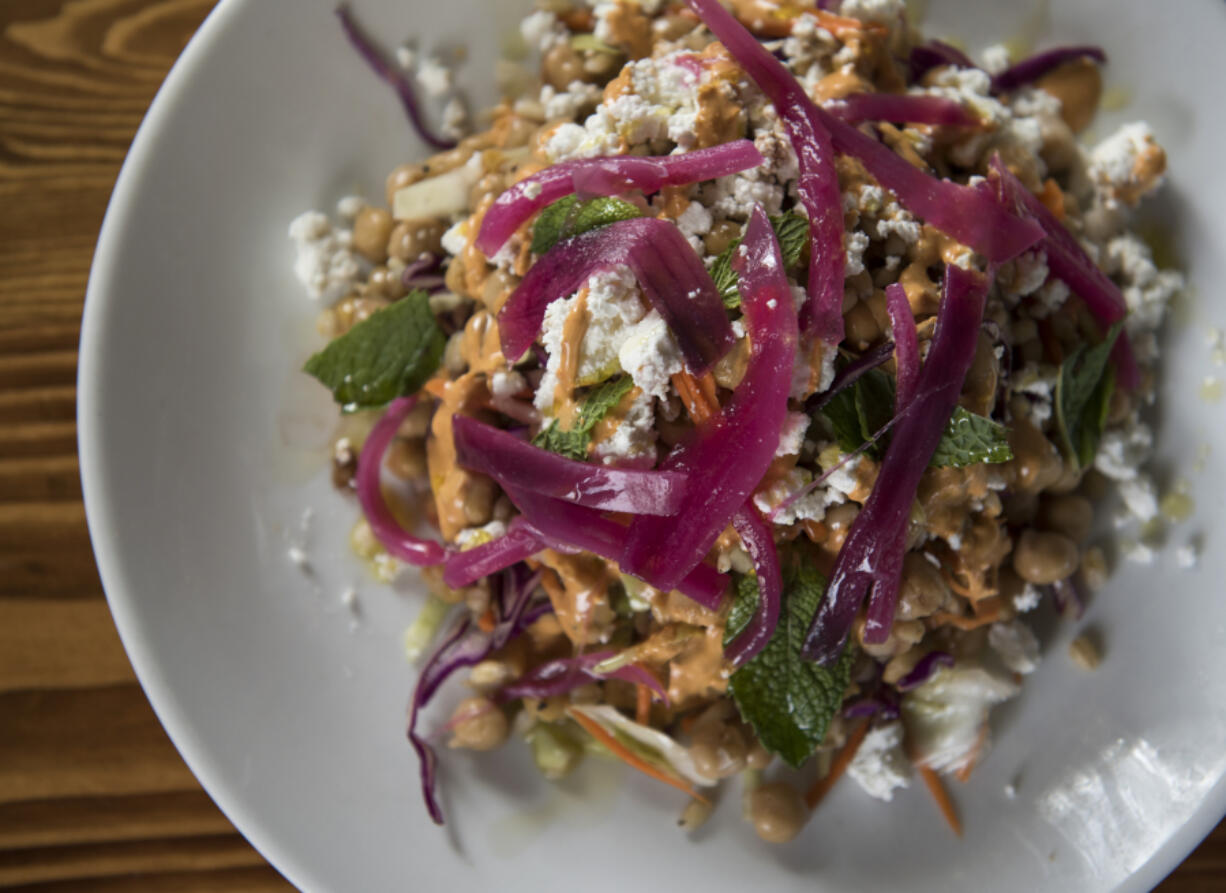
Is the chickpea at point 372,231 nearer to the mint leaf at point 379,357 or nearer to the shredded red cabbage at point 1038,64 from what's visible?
the mint leaf at point 379,357

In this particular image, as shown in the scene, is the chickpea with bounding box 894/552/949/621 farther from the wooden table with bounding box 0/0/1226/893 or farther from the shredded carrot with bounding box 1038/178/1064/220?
the wooden table with bounding box 0/0/1226/893

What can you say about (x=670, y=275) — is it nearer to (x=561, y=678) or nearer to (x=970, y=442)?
(x=970, y=442)

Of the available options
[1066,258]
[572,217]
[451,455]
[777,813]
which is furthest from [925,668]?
[572,217]

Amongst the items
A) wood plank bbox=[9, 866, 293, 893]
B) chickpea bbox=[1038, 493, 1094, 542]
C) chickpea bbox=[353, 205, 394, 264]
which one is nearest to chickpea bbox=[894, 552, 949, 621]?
chickpea bbox=[1038, 493, 1094, 542]

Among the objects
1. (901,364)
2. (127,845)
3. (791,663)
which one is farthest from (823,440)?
(127,845)

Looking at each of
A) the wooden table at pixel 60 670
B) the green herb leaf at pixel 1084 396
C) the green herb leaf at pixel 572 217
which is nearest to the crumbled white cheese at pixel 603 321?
the green herb leaf at pixel 572 217

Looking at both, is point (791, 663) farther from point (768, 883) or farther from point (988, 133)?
point (988, 133)

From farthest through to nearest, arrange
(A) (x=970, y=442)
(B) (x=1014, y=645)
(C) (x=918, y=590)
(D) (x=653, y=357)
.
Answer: (B) (x=1014, y=645) → (C) (x=918, y=590) → (A) (x=970, y=442) → (D) (x=653, y=357)
